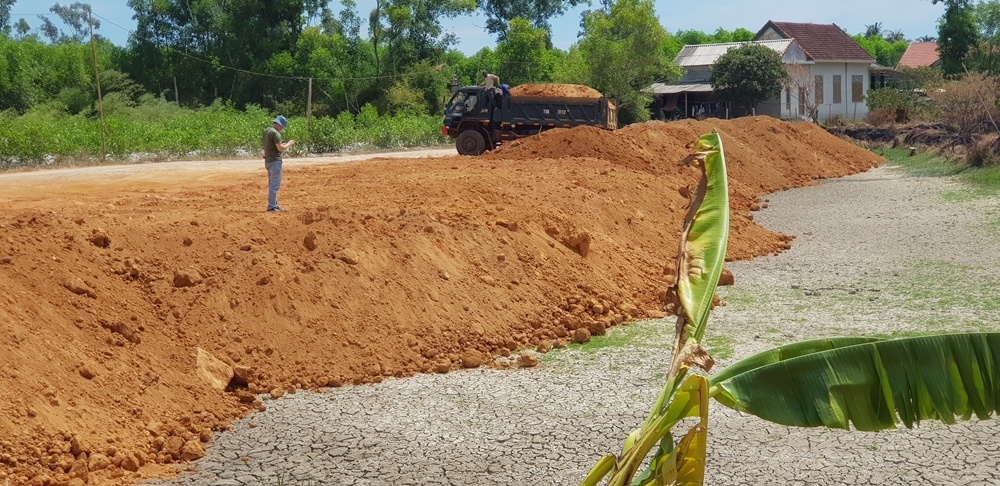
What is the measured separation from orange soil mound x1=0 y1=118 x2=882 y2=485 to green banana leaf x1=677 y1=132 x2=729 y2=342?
425cm

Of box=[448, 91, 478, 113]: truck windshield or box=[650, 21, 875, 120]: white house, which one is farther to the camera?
box=[650, 21, 875, 120]: white house

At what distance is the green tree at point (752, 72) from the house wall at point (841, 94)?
135 inches

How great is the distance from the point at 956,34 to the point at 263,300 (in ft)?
175

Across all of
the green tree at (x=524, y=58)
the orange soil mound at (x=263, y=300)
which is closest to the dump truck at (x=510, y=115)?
the orange soil mound at (x=263, y=300)

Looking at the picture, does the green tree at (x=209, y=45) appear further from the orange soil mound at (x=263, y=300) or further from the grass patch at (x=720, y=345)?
the grass patch at (x=720, y=345)

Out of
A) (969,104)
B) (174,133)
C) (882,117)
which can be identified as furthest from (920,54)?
(174,133)

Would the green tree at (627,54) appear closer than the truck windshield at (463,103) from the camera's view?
No

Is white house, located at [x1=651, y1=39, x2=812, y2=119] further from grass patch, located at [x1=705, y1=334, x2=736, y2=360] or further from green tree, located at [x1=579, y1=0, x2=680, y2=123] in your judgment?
grass patch, located at [x1=705, y1=334, x2=736, y2=360]

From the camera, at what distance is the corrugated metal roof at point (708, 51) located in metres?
56.1

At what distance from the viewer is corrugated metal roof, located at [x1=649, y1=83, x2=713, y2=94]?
2153 inches

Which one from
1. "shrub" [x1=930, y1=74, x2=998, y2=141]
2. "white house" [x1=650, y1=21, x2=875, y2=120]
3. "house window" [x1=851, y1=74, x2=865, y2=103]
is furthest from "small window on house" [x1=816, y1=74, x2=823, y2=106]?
"shrub" [x1=930, y1=74, x2=998, y2=141]

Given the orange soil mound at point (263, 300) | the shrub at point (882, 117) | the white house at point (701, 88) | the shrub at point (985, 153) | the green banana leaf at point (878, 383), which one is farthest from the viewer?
the white house at point (701, 88)

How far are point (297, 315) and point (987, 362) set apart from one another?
22.8 ft

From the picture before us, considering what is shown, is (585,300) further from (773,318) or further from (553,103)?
(553,103)
